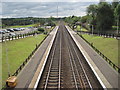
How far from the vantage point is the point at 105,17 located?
6069cm

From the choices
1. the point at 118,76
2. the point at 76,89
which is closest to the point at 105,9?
the point at 118,76

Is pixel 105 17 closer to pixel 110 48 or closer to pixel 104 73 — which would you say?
pixel 110 48

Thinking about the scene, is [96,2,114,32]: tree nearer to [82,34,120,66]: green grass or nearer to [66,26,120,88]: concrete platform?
[82,34,120,66]: green grass

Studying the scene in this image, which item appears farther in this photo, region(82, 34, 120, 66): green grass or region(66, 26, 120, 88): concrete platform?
region(82, 34, 120, 66): green grass

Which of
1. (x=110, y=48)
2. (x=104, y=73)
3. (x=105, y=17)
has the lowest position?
(x=104, y=73)

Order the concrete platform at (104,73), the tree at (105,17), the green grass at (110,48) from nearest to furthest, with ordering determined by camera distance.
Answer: the concrete platform at (104,73) < the green grass at (110,48) < the tree at (105,17)

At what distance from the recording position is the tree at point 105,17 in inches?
2391

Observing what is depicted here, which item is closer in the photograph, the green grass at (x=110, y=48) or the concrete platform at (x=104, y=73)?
the concrete platform at (x=104, y=73)

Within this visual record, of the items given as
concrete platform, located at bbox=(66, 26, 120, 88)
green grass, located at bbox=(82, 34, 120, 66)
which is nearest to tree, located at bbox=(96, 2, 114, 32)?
green grass, located at bbox=(82, 34, 120, 66)

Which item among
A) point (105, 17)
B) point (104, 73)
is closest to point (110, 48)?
point (104, 73)

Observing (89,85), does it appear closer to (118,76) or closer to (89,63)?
(118,76)

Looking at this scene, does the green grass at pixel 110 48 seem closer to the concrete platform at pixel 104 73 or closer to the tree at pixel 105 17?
the concrete platform at pixel 104 73

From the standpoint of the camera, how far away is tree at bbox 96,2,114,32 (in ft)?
199

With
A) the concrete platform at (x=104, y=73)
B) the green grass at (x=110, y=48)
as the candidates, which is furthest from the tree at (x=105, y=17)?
the concrete platform at (x=104, y=73)
